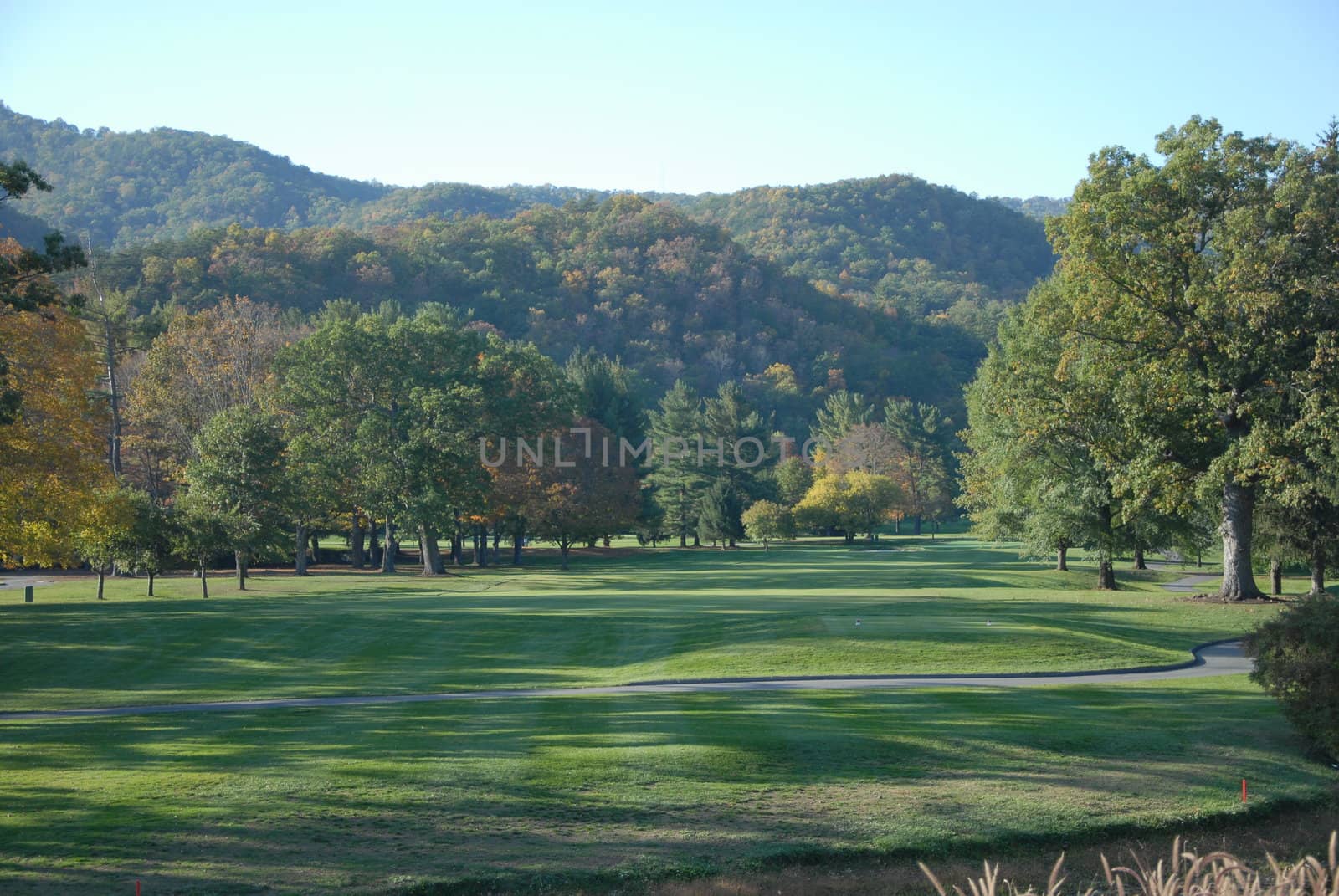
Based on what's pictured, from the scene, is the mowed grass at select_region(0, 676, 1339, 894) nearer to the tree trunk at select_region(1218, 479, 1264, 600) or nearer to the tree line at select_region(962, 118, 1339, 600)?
the tree line at select_region(962, 118, 1339, 600)

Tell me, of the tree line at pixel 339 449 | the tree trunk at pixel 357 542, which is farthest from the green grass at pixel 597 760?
the tree trunk at pixel 357 542

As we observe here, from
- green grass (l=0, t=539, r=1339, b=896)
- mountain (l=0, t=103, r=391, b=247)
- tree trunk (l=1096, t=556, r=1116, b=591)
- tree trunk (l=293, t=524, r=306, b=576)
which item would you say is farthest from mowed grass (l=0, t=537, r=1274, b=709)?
mountain (l=0, t=103, r=391, b=247)

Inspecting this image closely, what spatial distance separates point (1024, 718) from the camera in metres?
14.2

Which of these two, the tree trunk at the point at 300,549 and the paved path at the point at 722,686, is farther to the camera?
the tree trunk at the point at 300,549

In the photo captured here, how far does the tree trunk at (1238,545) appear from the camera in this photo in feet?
99.2

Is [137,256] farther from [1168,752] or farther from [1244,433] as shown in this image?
[1168,752]

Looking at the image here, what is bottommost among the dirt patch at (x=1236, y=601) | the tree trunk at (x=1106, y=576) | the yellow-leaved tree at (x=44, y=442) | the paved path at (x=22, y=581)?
the paved path at (x=22, y=581)

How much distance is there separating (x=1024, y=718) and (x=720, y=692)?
16.9 feet

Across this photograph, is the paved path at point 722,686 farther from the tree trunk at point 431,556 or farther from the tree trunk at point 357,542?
the tree trunk at point 357,542

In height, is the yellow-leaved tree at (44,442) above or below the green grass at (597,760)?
above

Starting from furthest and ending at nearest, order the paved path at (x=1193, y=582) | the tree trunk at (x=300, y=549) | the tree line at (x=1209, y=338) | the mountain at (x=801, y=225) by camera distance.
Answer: the mountain at (x=801, y=225) < the tree trunk at (x=300, y=549) < the paved path at (x=1193, y=582) < the tree line at (x=1209, y=338)

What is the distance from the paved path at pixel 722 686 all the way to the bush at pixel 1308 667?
4748mm

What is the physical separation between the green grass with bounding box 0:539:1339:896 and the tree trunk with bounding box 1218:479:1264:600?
6.62 m

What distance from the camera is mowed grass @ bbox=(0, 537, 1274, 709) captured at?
2039 centimetres
